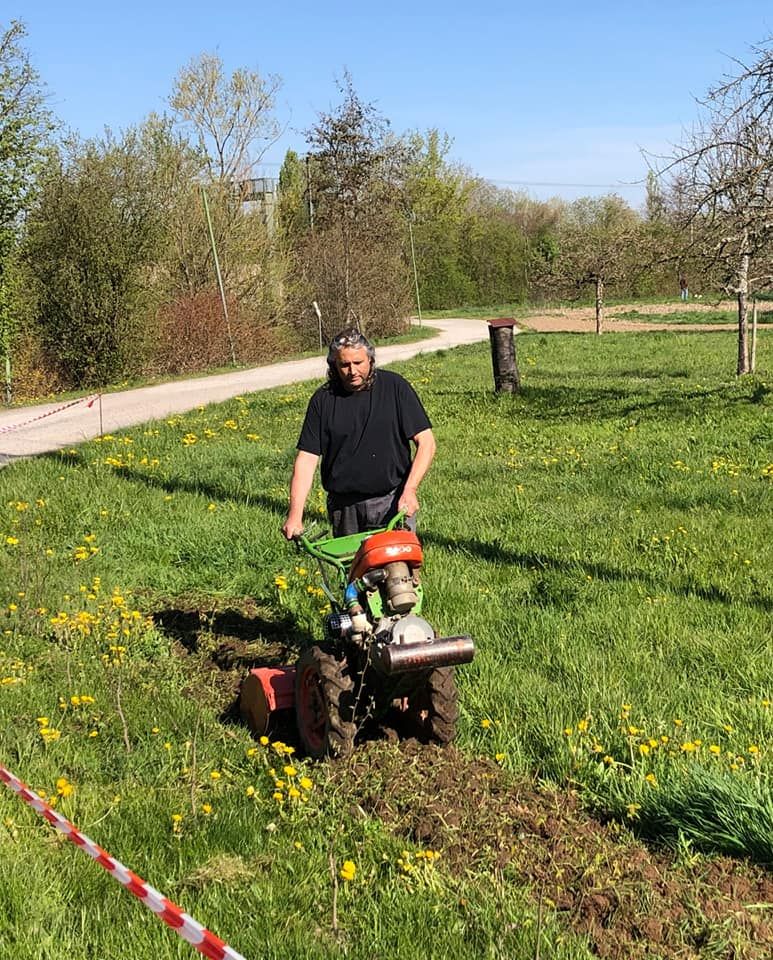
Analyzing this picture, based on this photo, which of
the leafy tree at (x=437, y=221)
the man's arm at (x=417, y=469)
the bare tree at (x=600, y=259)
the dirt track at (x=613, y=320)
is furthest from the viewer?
the leafy tree at (x=437, y=221)

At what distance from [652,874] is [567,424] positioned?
9.32 metres

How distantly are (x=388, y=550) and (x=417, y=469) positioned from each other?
724 mm

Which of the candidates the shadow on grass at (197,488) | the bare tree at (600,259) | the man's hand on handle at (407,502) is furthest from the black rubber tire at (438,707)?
the bare tree at (600,259)

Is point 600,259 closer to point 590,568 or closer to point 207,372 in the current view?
point 207,372

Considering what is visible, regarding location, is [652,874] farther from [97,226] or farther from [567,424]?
[97,226]

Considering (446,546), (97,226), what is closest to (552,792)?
(446,546)

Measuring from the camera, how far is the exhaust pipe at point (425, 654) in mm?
3480

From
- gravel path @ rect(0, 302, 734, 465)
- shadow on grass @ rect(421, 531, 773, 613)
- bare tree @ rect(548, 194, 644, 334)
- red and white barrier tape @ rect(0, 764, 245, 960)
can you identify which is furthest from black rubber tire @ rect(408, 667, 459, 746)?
bare tree @ rect(548, 194, 644, 334)

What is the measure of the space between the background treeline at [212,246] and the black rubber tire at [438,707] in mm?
8061

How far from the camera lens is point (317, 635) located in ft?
18.6

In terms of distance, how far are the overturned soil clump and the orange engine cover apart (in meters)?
0.90

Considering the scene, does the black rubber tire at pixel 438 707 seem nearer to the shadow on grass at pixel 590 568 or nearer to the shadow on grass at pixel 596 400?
the shadow on grass at pixel 590 568

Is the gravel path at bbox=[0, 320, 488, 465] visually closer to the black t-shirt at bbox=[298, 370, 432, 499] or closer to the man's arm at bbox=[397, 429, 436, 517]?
the black t-shirt at bbox=[298, 370, 432, 499]

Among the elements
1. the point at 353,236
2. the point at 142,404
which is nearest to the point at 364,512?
the point at 142,404
